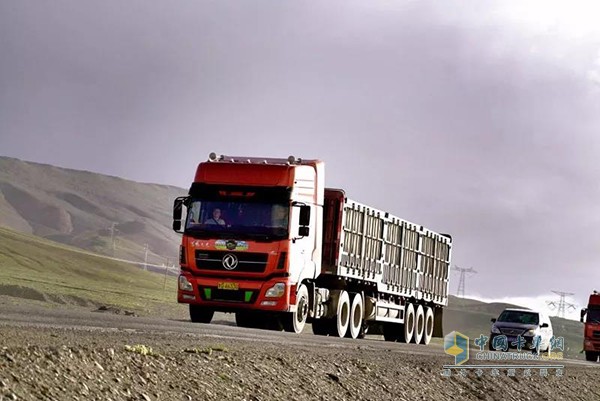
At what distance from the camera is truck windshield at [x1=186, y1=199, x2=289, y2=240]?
29.1 meters

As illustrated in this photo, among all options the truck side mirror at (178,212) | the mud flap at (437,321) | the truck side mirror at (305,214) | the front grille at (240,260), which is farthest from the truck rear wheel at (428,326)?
the truck side mirror at (178,212)

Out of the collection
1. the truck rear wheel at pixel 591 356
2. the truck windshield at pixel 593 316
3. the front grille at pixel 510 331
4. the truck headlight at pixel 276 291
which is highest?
the truck windshield at pixel 593 316

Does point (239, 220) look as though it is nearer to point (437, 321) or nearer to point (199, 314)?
point (199, 314)

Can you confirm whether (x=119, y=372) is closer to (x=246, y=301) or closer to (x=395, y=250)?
(x=246, y=301)

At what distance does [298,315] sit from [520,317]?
841 inches

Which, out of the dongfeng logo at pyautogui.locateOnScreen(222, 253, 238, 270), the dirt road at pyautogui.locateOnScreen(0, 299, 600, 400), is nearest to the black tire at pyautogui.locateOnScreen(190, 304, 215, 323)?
the dongfeng logo at pyautogui.locateOnScreen(222, 253, 238, 270)

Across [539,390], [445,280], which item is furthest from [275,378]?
[445,280]

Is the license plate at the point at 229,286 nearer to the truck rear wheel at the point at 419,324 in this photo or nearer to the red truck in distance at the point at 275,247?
the red truck in distance at the point at 275,247

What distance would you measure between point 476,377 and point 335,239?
29.3 ft

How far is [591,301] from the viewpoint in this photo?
50.3 meters

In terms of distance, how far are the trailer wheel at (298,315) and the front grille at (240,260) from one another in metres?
1.70

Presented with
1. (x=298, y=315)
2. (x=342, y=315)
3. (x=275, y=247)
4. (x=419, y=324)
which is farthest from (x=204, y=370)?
(x=419, y=324)

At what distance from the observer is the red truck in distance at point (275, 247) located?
95.7ft

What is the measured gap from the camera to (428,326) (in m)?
45.5
